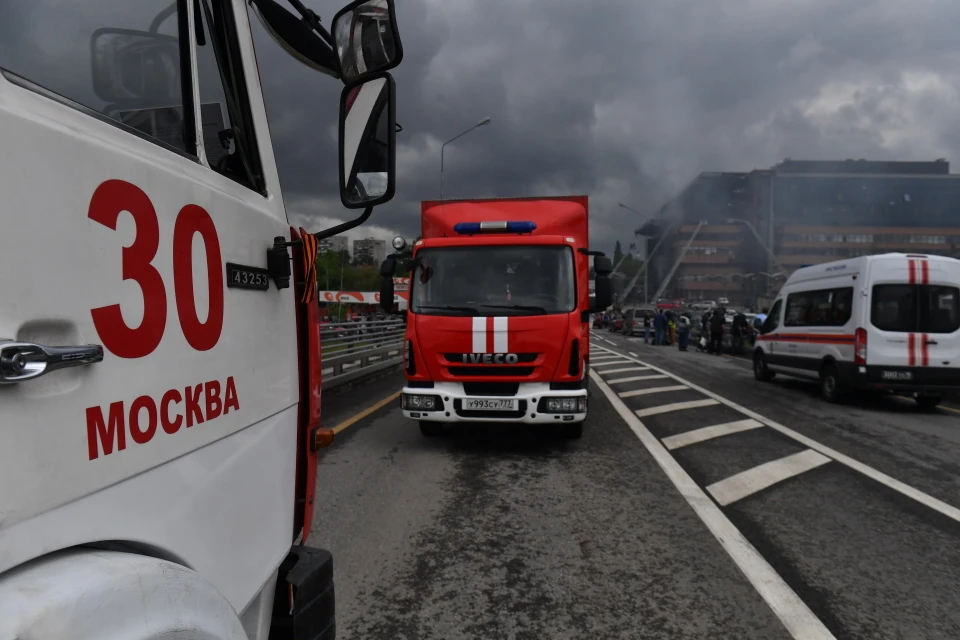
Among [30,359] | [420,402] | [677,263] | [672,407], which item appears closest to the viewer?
[30,359]

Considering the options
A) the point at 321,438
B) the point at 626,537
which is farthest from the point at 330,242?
the point at 626,537

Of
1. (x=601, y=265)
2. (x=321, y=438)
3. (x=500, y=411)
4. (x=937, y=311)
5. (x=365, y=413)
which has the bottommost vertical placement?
(x=365, y=413)

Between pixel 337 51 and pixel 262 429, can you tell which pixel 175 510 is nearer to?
pixel 262 429

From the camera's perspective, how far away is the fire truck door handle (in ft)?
2.82

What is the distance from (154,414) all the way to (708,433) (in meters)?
7.45

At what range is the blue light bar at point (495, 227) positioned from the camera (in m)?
7.13

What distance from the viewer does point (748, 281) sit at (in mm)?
60875

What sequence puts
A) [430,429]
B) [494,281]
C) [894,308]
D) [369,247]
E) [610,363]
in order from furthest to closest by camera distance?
[369,247] < [610,363] < [894,308] < [430,429] < [494,281]

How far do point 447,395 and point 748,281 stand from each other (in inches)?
2382

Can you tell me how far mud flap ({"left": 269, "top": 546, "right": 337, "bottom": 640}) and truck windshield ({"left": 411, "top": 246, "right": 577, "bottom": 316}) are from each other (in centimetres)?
469

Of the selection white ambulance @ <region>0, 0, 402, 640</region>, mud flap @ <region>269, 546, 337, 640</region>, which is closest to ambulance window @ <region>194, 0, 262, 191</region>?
white ambulance @ <region>0, 0, 402, 640</region>

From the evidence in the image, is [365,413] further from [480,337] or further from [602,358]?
[602,358]

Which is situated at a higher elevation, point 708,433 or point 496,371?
point 496,371

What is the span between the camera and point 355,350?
43.3ft
